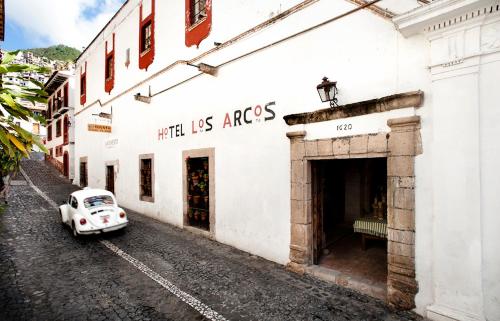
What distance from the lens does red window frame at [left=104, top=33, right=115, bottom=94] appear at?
13.8m

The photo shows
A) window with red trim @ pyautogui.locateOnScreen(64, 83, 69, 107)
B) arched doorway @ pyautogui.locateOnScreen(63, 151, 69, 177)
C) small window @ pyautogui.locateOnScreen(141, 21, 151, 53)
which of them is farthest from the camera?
window with red trim @ pyautogui.locateOnScreen(64, 83, 69, 107)

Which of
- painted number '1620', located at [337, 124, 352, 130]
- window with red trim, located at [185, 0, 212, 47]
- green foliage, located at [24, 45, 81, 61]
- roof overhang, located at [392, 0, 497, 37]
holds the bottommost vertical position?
painted number '1620', located at [337, 124, 352, 130]

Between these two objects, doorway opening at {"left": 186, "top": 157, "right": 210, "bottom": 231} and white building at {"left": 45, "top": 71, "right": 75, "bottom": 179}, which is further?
white building at {"left": 45, "top": 71, "right": 75, "bottom": 179}

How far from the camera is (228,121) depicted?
7.50m

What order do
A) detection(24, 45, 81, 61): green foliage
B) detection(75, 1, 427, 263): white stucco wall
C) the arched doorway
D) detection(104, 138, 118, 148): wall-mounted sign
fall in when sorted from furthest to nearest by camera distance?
detection(24, 45, 81, 61): green foliage, the arched doorway, detection(104, 138, 118, 148): wall-mounted sign, detection(75, 1, 427, 263): white stucco wall

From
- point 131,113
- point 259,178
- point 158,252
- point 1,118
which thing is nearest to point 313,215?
point 259,178

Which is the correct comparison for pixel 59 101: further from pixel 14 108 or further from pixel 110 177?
pixel 14 108

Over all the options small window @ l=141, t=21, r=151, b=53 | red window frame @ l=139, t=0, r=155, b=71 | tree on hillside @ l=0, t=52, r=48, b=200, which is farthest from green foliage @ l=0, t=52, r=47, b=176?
small window @ l=141, t=21, r=151, b=53

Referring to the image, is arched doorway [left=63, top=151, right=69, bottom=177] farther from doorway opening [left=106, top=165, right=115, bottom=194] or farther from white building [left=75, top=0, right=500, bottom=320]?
white building [left=75, top=0, right=500, bottom=320]

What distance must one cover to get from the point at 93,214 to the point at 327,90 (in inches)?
285

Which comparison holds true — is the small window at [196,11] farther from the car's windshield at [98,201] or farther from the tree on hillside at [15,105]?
the tree on hillside at [15,105]

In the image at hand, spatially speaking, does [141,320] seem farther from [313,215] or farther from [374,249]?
[374,249]

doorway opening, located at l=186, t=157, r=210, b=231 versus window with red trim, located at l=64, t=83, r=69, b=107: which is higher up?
window with red trim, located at l=64, t=83, r=69, b=107

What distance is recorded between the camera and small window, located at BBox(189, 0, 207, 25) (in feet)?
28.1
